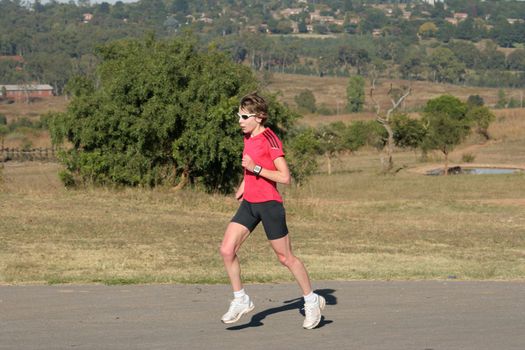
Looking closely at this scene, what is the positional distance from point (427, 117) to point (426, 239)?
4154 cm

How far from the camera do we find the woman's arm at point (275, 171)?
720 centimetres

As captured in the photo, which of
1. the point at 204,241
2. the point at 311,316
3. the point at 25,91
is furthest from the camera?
the point at 25,91

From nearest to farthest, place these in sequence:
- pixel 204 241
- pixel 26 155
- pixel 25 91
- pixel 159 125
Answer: pixel 204 241 < pixel 159 125 < pixel 26 155 < pixel 25 91

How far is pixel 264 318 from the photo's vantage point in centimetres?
772

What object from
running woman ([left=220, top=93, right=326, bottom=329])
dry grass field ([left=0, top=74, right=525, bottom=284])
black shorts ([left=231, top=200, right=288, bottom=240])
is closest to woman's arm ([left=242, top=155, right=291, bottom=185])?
running woman ([left=220, top=93, right=326, bottom=329])

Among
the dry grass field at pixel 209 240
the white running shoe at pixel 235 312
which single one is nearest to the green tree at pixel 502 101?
the dry grass field at pixel 209 240

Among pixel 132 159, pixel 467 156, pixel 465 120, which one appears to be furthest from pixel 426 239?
pixel 465 120

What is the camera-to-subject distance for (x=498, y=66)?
19625cm

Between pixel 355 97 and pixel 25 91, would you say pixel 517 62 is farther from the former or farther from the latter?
pixel 25 91

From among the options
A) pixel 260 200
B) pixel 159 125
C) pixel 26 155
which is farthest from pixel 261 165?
pixel 26 155

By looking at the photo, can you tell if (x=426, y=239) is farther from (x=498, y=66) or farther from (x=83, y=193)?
(x=498, y=66)

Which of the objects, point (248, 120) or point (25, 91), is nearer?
point (248, 120)

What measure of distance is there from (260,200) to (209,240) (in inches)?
311

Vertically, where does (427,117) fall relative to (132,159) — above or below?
below
